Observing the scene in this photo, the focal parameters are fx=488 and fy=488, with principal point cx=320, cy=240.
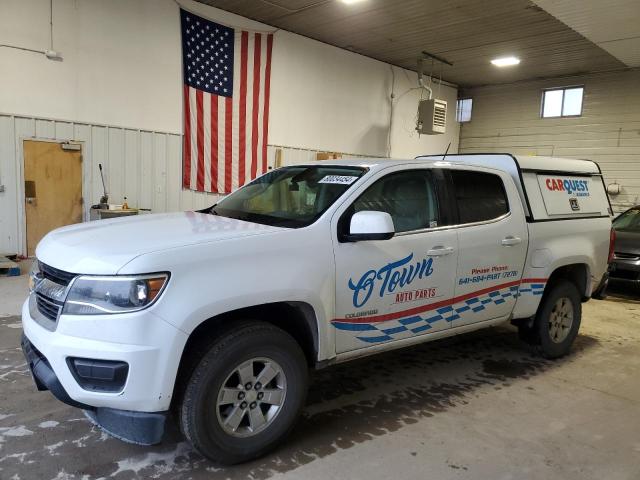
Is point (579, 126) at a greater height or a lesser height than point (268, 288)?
greater

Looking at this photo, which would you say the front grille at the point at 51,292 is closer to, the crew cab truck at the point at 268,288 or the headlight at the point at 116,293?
the crew cab truck at the point at 268,288

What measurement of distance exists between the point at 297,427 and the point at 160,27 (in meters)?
8.41

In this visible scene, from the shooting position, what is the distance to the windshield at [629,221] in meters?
8.80

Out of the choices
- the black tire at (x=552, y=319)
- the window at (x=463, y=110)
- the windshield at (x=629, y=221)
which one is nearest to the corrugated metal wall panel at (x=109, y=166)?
the black tire at (x=552, y=319)

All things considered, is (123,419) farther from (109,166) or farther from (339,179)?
(109,166)

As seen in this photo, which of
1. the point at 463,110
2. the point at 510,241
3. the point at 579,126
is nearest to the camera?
the point at 510,241

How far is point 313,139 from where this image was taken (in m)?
12.2

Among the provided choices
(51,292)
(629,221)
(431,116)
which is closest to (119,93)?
(51,292)

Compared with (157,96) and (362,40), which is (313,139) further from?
(157,96)

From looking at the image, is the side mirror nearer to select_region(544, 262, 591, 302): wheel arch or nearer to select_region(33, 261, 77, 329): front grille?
select_region(33, 261, 77, 329): front grille

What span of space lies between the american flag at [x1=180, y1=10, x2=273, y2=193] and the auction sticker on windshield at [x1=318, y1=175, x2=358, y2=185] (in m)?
6.98

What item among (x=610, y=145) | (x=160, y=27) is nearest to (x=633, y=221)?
(x=610, y=145)

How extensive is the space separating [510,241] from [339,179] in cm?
165

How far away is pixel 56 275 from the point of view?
8.35 feet
